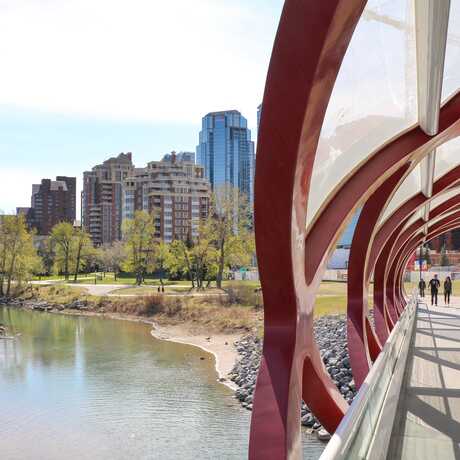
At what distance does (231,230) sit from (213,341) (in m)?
16.9

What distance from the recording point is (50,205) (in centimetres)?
15300

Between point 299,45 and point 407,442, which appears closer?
point 299,45

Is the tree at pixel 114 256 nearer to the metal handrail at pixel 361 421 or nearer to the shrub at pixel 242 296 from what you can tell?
the shrub at pixel 242 296

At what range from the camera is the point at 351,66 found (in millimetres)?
4582

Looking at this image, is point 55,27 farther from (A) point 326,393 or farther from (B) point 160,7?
(A) point 326,393

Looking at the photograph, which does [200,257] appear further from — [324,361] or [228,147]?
[228,147]

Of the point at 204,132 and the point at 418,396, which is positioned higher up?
the point at 204,132

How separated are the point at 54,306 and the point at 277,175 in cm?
5030

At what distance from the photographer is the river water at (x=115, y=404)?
14.6m

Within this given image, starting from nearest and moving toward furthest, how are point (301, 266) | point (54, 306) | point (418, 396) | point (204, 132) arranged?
point (301, 266) → point (418, 396) → point (54, 306) → point (204, 132)

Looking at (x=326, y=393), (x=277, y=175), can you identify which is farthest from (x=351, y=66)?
(x=326, y=393)


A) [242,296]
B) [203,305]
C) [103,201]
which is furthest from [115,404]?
[103,201]

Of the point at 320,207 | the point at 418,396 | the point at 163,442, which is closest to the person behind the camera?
the point at 320,207

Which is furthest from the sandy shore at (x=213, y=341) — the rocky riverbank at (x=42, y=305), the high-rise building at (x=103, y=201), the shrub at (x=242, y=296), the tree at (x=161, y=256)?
the high-rise building at (x=103, y=201)
